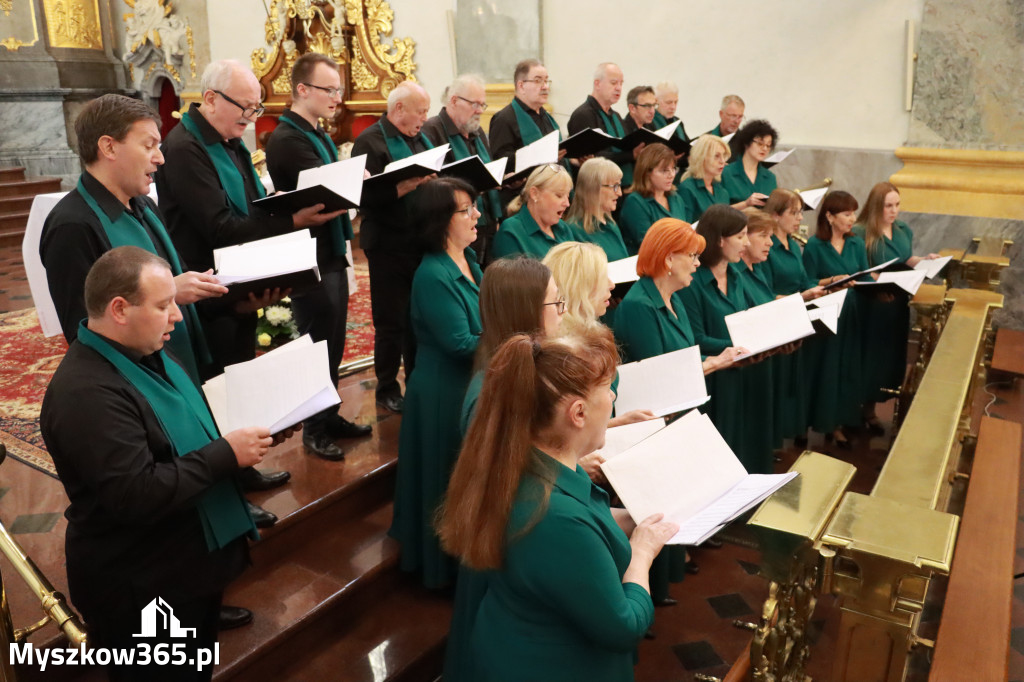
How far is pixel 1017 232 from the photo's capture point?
659 centimetres

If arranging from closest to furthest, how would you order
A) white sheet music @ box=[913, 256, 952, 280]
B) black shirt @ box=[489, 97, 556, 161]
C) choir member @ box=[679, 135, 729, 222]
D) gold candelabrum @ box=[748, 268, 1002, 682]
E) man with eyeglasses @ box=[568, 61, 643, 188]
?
gold candelabrum @ box=[748, 268, 1002, 682] → white sheet music @ box=[913, 256, 952, 280] → black shirt @ box=[489, 97, 556, 161] → choir member @ box=[679, 135, 729, 222] → man with eyeglasses @ box=[568, 61, 643, 188]

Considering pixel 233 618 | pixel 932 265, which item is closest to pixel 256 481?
pixel 233 618

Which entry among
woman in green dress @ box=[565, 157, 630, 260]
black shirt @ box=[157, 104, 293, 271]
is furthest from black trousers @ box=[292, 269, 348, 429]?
woman in green dress @ box=[565, 157, 630, 260]

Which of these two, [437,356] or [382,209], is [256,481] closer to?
[437,356]

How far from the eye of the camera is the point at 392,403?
455 cm

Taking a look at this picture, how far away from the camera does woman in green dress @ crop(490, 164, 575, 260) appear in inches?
160

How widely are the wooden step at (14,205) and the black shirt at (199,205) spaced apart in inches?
348

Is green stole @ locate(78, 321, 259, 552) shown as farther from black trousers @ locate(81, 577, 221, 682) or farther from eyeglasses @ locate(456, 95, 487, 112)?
eyeglasses @ locate(456, 95, 487, 112)

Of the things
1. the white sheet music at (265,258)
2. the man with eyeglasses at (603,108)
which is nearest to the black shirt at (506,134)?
the man with eyeglasses at (603,108)

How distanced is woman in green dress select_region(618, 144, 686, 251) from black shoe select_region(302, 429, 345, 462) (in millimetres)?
2295

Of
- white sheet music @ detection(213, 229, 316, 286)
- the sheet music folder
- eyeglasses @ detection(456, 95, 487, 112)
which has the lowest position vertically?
the sheet music folder

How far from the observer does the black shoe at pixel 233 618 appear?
2996 millimetres

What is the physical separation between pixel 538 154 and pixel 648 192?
3.37ft

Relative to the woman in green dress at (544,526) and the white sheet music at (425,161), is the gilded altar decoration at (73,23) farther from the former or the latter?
the woman in green dress at (544,526)
